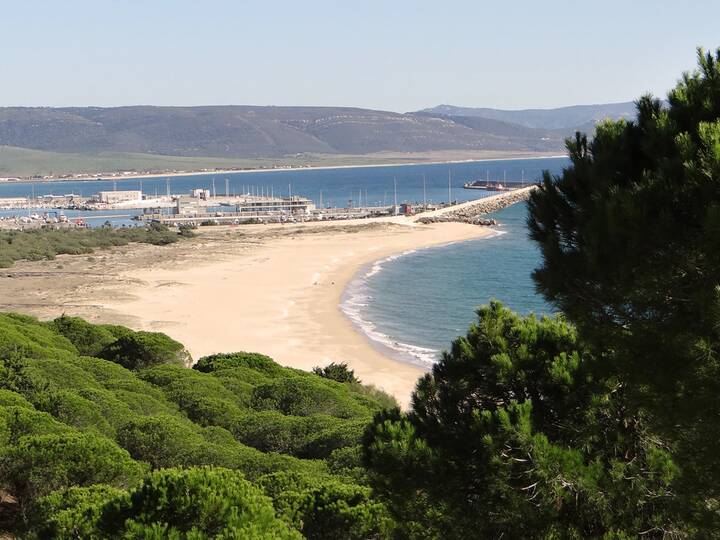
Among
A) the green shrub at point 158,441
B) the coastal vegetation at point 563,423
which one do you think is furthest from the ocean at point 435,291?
the coastal vegetation at point 563,423

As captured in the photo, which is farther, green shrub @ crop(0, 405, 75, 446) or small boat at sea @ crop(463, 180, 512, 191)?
small boat at sea @ crop(463, 180, 512, 191)

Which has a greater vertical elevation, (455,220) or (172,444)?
(172,444)

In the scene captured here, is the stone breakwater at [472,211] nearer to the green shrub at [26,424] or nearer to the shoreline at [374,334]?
the shoreline at [374,334]

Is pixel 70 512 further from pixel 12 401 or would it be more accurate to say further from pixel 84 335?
pixel 84 335

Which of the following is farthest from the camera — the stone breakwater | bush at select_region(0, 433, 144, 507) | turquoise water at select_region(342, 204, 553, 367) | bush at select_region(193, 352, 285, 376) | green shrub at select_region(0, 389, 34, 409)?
the stone breakwater

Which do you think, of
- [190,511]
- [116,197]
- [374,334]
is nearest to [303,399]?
[190,511]

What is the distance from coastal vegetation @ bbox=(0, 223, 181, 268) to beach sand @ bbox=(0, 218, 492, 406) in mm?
1858

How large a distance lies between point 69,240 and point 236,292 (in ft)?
81.1

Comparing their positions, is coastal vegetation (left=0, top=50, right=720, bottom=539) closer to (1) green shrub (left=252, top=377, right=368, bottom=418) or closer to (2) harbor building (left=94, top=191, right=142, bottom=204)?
(1) green shrub (left=252, top=377, right=368, bottom=418)

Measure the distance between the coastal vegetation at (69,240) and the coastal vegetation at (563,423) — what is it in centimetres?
4114

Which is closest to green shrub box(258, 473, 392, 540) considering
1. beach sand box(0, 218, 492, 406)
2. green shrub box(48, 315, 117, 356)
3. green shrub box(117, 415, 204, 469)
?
green shrub box(117, 415, 204, 469)

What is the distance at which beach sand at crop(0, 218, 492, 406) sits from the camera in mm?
24688

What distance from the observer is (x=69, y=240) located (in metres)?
55.9

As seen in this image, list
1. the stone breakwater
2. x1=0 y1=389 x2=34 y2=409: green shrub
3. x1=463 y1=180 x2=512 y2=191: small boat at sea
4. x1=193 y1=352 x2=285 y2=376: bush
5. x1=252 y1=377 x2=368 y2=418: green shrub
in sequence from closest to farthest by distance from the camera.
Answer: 1. x1=0 y1=389 x2=34 y2=409: green shrub
2. x1=252 y1=377 x2=368 y2=418: green shrub
3. x1=193 y1=352 x2=285 y2=376: bush
4. the stone breakwater
5. x1=463 y1=180 x2=512 y2=191: small boat at sea
